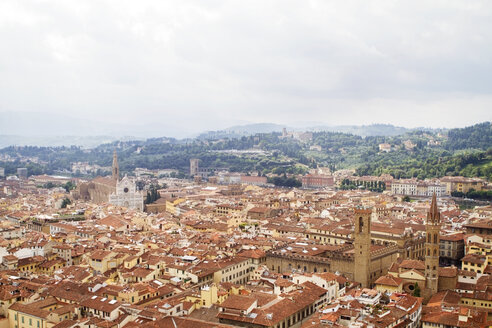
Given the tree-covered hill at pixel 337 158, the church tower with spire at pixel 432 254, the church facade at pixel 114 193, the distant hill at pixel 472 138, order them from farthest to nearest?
the distant hill at pixel 472 138, the tree-covered hill at pixel 337 158, the church facade at pixel 114 193, the church tower with spire at pixel 432 254

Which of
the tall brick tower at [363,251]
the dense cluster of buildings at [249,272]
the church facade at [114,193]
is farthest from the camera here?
the church facade at [114,193]

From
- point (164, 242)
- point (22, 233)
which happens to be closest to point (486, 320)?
point (164, 242)

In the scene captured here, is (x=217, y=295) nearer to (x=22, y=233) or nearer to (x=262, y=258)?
(x=262, y=258)

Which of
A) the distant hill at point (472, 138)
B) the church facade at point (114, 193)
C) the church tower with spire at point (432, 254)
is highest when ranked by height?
the distant hill at point (472, 138)

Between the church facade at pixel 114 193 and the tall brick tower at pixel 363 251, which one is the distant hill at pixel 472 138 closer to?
the church facade at pixel 114 193

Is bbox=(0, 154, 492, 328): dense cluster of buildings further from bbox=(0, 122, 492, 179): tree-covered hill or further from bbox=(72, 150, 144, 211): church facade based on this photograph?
bbox=(0, 122, 492, 179): tree-covered hill

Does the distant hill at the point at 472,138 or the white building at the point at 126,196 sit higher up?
the distant hill at the point at 472,138

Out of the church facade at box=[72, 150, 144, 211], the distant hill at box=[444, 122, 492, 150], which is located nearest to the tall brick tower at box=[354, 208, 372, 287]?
the church facade at box=[72, 150, 144, 211]

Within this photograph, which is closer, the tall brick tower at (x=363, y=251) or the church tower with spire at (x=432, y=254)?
the church tower with spire at (x=432, y=254)

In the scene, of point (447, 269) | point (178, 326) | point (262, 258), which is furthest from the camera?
point (262, 258)

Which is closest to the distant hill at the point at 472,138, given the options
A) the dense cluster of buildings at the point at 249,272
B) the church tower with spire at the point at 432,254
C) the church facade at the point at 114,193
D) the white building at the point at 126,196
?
the white building at the point at 126,196
